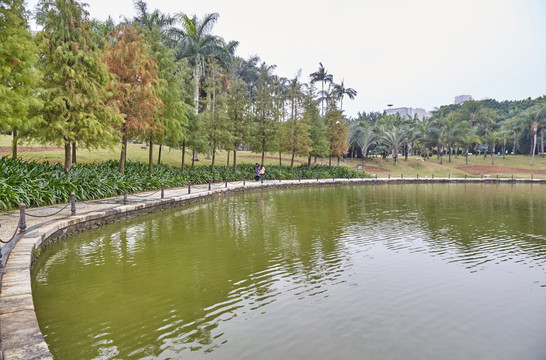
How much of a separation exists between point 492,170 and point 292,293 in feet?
220

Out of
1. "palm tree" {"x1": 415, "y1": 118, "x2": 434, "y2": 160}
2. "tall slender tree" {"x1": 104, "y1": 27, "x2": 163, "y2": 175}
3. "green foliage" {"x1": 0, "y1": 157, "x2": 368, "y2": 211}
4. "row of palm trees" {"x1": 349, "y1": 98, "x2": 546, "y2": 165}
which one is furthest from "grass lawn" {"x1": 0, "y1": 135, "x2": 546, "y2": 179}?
"tall slender tree" {"x1": 104, "y1": 27, "x2": 163, "y2": 175}

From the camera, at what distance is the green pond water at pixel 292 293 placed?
17.7 ft

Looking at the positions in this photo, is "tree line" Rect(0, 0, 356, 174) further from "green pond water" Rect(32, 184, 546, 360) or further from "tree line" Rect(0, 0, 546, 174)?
"green pond water" Rect(32, 184, 546, 360)

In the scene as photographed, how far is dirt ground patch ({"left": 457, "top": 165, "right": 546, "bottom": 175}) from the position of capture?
205ft

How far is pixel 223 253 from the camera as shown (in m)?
10.5

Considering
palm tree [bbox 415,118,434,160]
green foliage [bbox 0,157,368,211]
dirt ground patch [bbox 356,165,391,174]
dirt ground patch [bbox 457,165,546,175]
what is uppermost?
palm tree [bbox 415,118,434,160]

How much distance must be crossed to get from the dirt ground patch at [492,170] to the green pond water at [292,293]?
54.0m

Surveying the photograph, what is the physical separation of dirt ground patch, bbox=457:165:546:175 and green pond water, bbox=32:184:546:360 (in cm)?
5400

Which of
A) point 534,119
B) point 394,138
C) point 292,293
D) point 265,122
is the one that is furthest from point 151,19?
point 534,119

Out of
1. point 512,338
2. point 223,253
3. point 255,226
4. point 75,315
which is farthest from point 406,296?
point 255,226

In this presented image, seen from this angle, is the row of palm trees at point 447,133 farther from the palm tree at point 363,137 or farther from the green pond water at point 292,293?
the green pond water at point 292,293

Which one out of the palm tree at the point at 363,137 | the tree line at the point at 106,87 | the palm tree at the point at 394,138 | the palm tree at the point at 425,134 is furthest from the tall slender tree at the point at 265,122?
the palm tree at the point at 425,134

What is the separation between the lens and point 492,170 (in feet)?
209

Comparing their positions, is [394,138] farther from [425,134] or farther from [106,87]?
[106,87]
